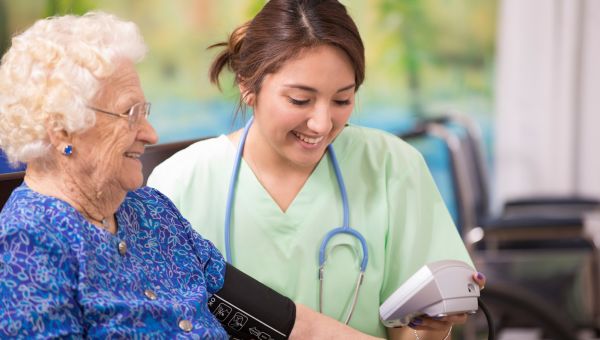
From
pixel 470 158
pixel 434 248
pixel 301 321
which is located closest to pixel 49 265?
pixel 301 321

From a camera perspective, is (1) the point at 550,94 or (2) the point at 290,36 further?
(1) the point at 550,94

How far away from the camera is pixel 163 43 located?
372 cm

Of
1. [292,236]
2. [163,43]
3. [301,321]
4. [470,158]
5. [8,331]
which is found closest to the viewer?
[8,331]

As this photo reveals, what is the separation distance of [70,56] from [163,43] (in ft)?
8.01

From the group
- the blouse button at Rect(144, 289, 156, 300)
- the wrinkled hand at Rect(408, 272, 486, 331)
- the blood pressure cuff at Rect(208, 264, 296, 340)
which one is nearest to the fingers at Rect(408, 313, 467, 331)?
the wrinkled hand at Rect(408, 272, 486, 331)

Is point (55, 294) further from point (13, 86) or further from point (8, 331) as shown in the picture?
point (13, 86)

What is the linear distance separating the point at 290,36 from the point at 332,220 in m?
0.36

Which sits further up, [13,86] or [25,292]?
[13,86]

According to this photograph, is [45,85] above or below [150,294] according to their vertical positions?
above

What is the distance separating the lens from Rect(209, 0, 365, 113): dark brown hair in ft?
A: 5.58

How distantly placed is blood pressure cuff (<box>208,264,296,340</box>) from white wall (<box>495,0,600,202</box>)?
126 inches

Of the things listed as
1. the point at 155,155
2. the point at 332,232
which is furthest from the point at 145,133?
the point at 155,155

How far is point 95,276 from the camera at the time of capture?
131 cm

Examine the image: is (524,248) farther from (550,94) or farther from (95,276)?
(95,276)
